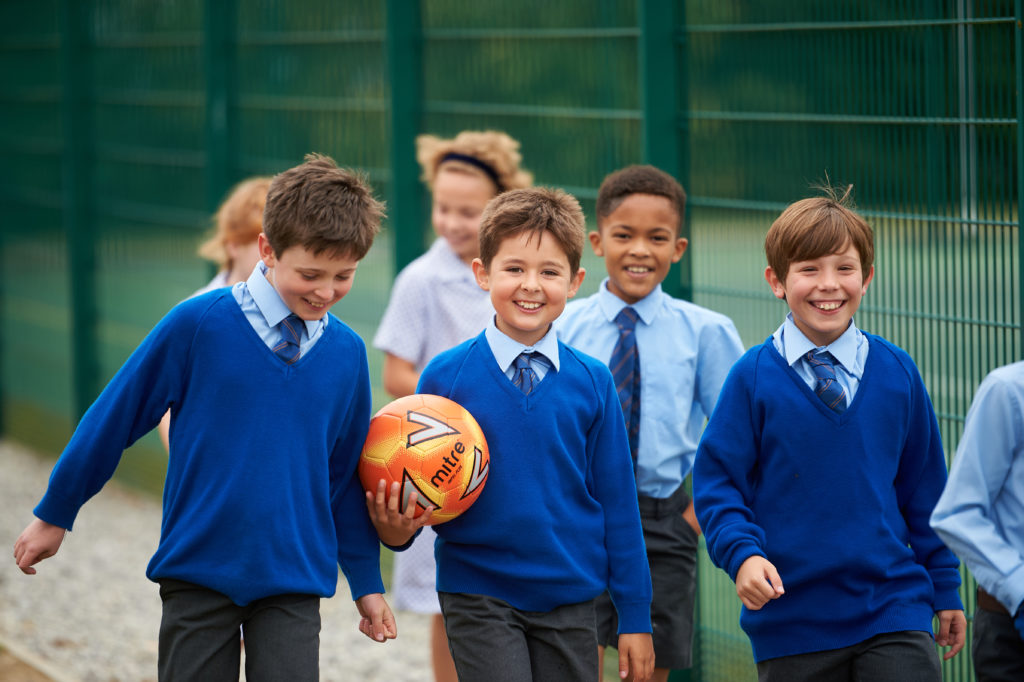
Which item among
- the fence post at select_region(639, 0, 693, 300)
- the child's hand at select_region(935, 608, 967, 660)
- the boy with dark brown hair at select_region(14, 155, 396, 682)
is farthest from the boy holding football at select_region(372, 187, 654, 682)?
the fence post at select_region(639, 0, 693, 300)

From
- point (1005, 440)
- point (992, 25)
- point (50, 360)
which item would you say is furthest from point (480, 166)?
point (50, 360)

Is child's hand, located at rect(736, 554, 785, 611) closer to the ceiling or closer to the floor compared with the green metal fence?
closer to the floor

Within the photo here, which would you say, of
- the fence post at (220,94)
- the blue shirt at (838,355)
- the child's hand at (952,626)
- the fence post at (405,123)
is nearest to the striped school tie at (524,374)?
the blue shirt at (838,355)

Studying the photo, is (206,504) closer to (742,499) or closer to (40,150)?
(742,499)

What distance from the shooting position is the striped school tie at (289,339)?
3508mm

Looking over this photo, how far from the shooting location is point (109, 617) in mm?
6766

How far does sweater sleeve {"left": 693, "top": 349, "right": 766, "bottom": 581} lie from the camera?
3.32 metres

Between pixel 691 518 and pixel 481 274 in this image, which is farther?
pixel 691 518

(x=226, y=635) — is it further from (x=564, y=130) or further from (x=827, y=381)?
(x=564, y=130)

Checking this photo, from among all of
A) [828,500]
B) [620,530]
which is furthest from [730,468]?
[620,530]

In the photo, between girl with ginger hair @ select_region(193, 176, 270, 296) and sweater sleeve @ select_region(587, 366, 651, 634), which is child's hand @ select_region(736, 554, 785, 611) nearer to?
sweater sleeve @ select_region(587, 366, 651, 634)

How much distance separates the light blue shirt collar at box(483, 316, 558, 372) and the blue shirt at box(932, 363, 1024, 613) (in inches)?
43.0

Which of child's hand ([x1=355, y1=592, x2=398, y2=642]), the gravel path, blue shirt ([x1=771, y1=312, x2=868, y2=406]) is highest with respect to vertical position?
blue shirt ([x1=771, y1=312, x2=868, y2=406])

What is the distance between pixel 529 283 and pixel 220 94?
17.5ft
